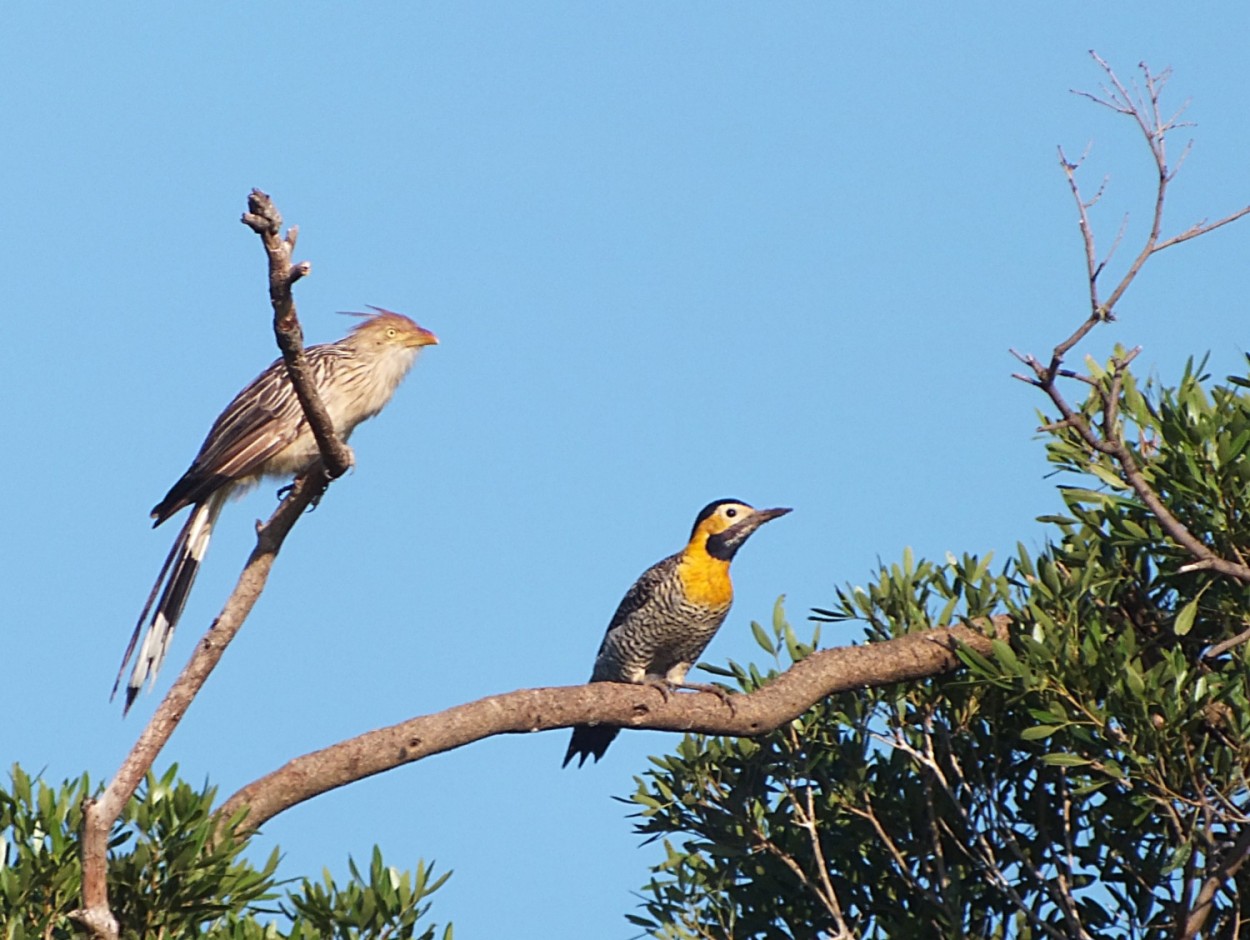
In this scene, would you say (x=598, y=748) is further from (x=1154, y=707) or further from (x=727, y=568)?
(x=1154, y=707)

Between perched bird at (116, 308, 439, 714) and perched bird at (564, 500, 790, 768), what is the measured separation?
1546 millimetres

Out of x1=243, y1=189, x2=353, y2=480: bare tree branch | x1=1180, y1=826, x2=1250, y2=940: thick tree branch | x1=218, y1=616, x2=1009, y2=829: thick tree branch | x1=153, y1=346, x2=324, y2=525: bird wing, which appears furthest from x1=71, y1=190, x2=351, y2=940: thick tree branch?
x1=1180, y1=826, x2=1250, y2=940: thick tree branch

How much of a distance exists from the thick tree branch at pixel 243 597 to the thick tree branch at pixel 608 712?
0.33 meters

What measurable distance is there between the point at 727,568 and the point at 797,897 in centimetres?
227

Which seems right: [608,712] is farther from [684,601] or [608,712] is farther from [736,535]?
[736,535]

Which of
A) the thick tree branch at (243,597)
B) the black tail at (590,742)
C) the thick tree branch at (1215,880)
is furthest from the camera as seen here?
the black tail at (590,742)

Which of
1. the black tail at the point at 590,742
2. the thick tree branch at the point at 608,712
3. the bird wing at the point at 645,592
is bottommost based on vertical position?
the thick tree branch at the point at 608,712

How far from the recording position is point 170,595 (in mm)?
5984

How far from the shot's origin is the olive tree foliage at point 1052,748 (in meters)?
4.48

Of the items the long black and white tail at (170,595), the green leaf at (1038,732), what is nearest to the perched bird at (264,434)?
the long black and white tail at (170,595)

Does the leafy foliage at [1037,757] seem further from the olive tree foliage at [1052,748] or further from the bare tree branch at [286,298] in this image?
the bare tree branch at [286,298]

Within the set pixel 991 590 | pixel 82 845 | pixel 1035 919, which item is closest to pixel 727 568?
pixel 991 590

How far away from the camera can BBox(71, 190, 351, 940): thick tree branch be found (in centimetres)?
397

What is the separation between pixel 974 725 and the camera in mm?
5238
